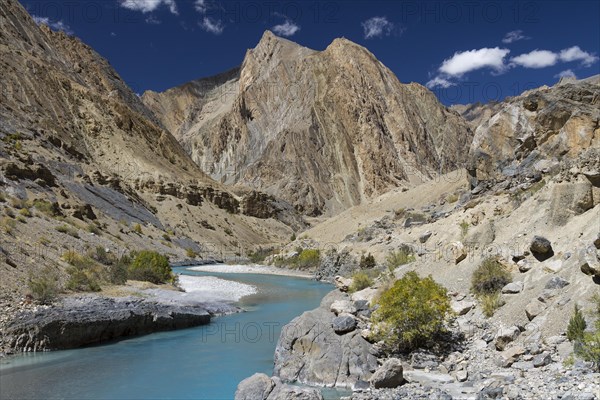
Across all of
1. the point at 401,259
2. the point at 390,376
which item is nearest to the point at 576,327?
the point at 390,376

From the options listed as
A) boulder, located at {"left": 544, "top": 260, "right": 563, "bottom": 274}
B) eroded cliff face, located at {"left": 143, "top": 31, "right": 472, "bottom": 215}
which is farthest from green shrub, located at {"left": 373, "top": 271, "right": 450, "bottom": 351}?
eroded cliff face, located at {"left": 143, "top": 31, "right": 472, "bottom": 215}

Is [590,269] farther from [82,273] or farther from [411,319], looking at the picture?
[82,273]

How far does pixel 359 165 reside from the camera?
11912 cm

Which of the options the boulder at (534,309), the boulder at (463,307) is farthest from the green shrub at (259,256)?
the boulder at (534,309)

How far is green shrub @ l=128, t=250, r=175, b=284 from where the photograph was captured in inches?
1088

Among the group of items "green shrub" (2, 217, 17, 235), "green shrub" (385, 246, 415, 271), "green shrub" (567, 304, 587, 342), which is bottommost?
"green shrub" (567, 304, 587, 342)

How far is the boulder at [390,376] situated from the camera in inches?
444

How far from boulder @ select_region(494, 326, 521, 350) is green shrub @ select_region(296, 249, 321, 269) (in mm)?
39162

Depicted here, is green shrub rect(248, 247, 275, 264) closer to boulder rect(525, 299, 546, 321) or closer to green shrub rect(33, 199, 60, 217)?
green shrub rect(33, 199, 60, 217)

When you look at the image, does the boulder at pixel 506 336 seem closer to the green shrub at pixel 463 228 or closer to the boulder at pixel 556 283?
the boulder at pixel 556 283

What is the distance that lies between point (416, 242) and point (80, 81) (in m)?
78.0

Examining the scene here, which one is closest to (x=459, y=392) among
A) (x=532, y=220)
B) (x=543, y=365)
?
(x=543, y=365)

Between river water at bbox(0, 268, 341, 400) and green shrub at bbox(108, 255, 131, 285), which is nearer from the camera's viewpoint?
river water at bbox(0, 268, 341, 400)

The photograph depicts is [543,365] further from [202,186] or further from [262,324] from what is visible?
[202,186]
